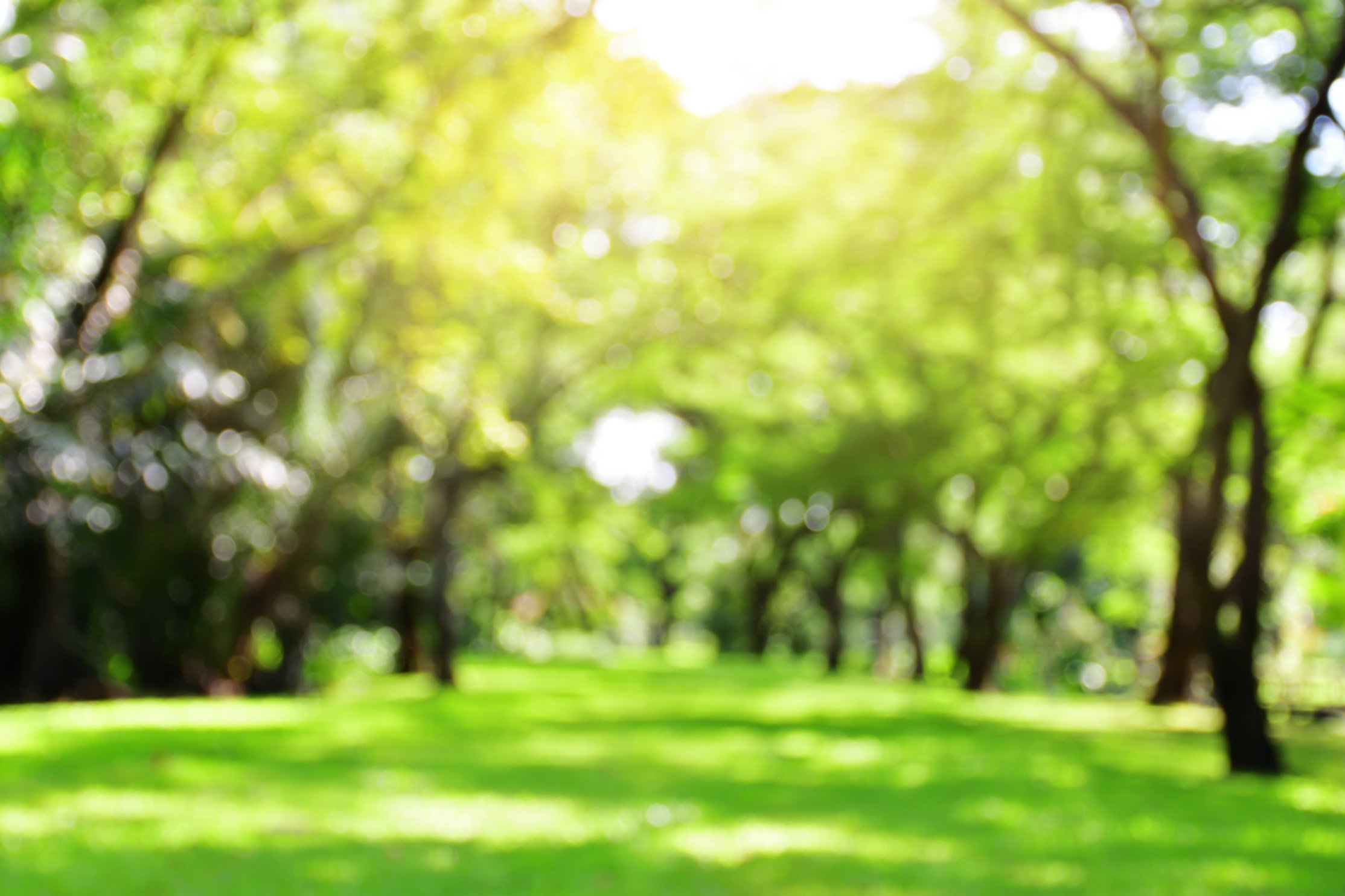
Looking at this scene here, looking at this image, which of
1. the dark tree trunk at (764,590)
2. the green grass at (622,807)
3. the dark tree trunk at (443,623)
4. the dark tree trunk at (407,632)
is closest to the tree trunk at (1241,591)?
the green grass at (622,807)

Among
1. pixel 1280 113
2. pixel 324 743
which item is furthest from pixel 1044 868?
pixel 1280 113

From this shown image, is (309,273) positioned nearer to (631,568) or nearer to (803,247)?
(803,247)

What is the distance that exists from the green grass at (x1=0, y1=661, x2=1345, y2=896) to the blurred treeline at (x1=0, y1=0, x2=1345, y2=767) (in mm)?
2894

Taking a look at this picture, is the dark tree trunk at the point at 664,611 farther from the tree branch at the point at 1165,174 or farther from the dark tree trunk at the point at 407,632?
the tree branch at the point at 1165,174

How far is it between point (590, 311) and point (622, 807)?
617 cm

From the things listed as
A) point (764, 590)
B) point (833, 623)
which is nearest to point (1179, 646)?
point (833, 623)

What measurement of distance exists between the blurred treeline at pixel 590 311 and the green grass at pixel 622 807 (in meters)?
2.89

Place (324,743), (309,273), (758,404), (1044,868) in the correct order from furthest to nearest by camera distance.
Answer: (758,404) → (324,743) → (309,273) → (1044,868)

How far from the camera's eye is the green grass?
7.34 metres

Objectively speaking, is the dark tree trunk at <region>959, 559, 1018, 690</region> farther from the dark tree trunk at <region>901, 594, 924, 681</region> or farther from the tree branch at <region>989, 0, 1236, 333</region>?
the tree branch at <region>989, 0, 1236, 333</region>

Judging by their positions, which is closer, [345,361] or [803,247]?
[803,247]

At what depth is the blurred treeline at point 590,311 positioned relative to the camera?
11.4m

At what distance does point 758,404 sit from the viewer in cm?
2361

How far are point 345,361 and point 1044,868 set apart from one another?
42.0 ft
